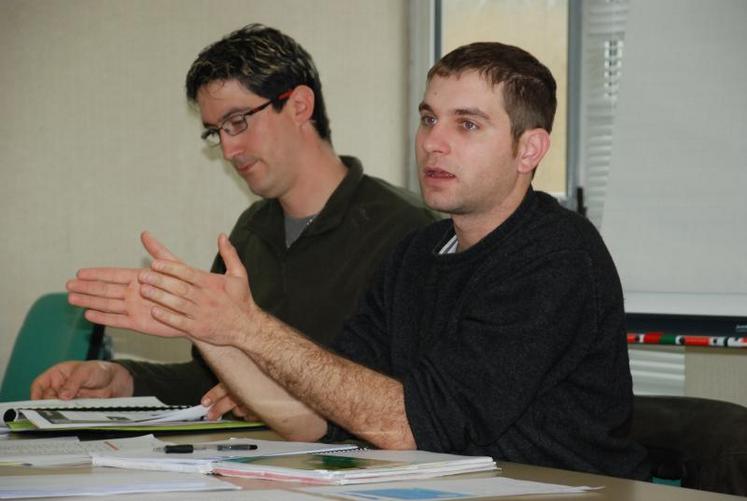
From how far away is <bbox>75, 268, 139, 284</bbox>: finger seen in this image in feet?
5.00

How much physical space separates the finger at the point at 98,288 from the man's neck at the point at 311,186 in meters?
1.03

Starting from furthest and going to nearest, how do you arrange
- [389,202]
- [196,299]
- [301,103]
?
[301,103]
[389,202]
[196,299]

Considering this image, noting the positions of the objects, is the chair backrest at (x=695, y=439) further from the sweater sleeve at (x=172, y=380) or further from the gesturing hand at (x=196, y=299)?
the sweater sleeve at (x=172, y=380)

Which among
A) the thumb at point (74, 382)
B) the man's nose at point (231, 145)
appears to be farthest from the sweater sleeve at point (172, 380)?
the man's nose at point (231, 145)

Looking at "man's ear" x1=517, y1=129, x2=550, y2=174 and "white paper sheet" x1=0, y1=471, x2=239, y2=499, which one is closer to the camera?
"white paper sheet" x1=0, y1=471, x2=239, y2=499

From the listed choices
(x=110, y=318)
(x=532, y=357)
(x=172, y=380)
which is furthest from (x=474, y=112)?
(x=172, y=380)

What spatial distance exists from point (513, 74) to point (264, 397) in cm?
66

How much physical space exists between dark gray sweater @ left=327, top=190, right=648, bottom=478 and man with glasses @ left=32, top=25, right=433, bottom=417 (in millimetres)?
724

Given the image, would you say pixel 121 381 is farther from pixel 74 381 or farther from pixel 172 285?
pixel 172 285

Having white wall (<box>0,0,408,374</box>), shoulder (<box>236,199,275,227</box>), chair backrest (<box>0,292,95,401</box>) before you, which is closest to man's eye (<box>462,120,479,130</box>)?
shoulder (<box>236,199,275,227</box>)

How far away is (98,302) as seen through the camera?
60.4 inches

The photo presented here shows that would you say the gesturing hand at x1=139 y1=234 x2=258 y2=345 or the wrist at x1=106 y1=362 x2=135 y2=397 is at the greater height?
the gesturing hand at x1=139 y1=234 x2=258 y2=345

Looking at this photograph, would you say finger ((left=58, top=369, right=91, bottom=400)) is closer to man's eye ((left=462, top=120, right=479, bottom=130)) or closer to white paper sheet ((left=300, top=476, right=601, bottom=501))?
man's eye ((left=462, top=120, right=479, bottom=130))

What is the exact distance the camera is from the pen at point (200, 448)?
1.40 m
